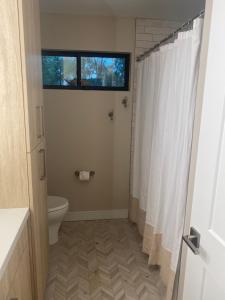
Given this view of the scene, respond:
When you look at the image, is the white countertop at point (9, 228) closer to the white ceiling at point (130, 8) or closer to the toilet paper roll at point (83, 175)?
the toilet paper roll at point (83, 175)

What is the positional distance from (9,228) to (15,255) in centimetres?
14

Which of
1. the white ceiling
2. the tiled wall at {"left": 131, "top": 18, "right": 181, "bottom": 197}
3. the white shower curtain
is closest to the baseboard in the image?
the white shower curtain

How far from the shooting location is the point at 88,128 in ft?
9.32

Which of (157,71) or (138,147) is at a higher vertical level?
(157,71)

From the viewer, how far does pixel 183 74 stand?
4.97 feet

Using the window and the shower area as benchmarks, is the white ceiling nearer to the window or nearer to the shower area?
the shower area

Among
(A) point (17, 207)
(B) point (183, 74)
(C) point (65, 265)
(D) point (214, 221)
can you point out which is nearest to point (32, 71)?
(A) point (17, 207)

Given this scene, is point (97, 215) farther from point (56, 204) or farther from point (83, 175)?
point (56, 204)

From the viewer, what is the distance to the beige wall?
2611 mm

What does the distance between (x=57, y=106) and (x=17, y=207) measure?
1573mm

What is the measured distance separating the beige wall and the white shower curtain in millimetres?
456

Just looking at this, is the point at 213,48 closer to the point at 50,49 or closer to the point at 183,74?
the point at 183,74

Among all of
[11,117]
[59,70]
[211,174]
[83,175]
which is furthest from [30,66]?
[83,175]

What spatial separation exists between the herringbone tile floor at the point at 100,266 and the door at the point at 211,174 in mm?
994
